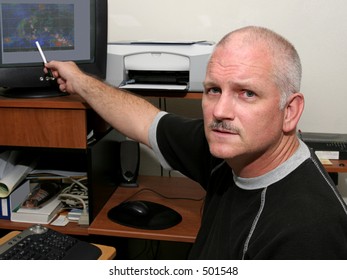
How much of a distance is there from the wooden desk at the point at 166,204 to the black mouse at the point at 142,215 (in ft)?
0.08

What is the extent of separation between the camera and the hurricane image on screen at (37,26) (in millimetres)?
1460

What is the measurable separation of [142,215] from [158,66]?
0.56 metres

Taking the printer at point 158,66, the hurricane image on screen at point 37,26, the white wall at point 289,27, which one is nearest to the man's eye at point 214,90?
the printer at point 158,66

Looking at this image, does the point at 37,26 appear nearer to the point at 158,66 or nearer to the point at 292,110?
the point at 158,66

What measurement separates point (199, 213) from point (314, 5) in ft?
3.24

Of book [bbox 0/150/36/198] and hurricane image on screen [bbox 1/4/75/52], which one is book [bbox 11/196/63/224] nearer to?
book [bbox 0/150/36/198]

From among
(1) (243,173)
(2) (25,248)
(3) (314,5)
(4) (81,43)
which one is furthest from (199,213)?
(3) (314,5)

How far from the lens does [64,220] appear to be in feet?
5.33

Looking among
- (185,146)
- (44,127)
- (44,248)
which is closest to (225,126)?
(185,146)

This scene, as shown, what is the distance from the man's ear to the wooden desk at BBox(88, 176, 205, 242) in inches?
23.6

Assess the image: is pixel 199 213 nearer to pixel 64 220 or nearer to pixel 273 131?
pixel 64 220

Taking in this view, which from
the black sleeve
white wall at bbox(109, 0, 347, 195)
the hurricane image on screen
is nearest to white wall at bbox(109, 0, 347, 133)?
white wall at bbox(109, 0, 347, 195)

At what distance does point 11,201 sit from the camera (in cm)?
162

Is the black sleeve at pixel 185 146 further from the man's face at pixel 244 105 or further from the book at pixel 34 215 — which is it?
the book at pixel 34 215
